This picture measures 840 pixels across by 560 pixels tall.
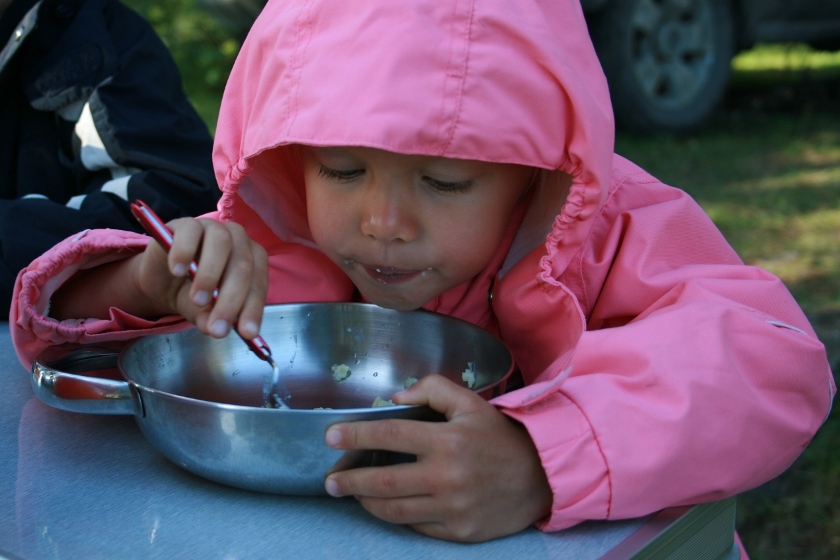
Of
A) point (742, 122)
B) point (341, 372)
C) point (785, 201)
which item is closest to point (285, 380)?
point (341, 372)

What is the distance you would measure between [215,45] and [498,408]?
5.95m

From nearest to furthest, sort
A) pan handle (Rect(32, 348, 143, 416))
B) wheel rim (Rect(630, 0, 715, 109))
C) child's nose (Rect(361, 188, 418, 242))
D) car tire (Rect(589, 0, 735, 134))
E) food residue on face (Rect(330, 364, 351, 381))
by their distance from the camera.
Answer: pan handle (Rect(32, 348, 143, 416))
child's nose (Rect(361, 188, 418, 242))
food residue on face (Rect(330, 364, 351, 381))
car tire (Rect(589, 0, 735, 134))
wheel rim (Rect(630, 0, 715, 109))

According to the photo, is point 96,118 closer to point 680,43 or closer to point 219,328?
point 219,328

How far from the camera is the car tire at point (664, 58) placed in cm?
435

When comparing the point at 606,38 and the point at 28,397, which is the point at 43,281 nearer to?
the point at 28,397

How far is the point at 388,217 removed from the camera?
1.03 m

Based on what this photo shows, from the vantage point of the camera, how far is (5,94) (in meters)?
1.76

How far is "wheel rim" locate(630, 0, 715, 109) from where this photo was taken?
4.53m

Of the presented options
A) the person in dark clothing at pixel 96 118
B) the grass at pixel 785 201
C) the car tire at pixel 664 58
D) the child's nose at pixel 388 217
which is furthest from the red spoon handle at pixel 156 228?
the car tire at pixel 664 58

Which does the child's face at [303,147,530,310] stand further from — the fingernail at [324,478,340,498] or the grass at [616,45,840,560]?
the grass at [616,45,840,560]

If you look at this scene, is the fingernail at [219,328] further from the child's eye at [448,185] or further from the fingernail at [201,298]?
the child's eye at [448,185]

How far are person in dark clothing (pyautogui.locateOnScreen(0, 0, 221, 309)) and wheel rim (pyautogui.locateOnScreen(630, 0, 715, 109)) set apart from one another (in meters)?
3.14

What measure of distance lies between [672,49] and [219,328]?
4.22 metres

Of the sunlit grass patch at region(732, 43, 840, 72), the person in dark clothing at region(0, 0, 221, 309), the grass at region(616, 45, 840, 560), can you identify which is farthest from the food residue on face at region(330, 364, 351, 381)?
the sunlit grass patch at region(732, 43, 840, 72)
